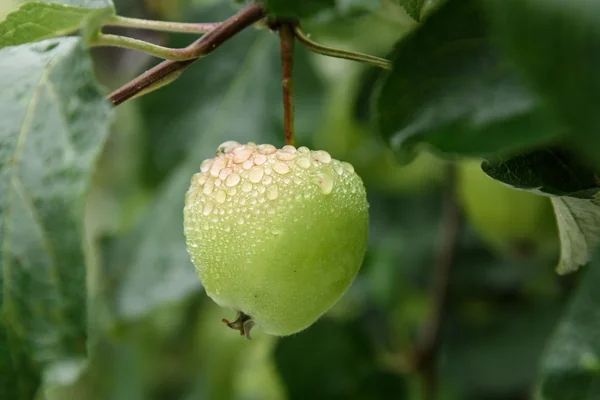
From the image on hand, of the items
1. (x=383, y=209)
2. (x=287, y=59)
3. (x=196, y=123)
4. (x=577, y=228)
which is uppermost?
(x=287, y=59)

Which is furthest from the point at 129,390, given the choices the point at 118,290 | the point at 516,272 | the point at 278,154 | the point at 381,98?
the point at 381,98

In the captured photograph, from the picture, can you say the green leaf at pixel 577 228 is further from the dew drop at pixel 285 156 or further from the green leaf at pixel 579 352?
the dew drop at pixel 285 156

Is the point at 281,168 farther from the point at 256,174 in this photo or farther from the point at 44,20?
the point at 44,20

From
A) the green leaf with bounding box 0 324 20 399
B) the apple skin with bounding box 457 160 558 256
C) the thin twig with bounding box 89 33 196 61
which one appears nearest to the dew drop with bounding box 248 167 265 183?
the thin twig with bounding box 89 33 196 61

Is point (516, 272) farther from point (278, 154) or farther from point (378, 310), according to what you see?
point (278, 154)

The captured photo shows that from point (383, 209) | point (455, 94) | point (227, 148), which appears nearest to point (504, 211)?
point (383, 209)

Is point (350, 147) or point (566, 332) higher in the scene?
point (566, 332)
